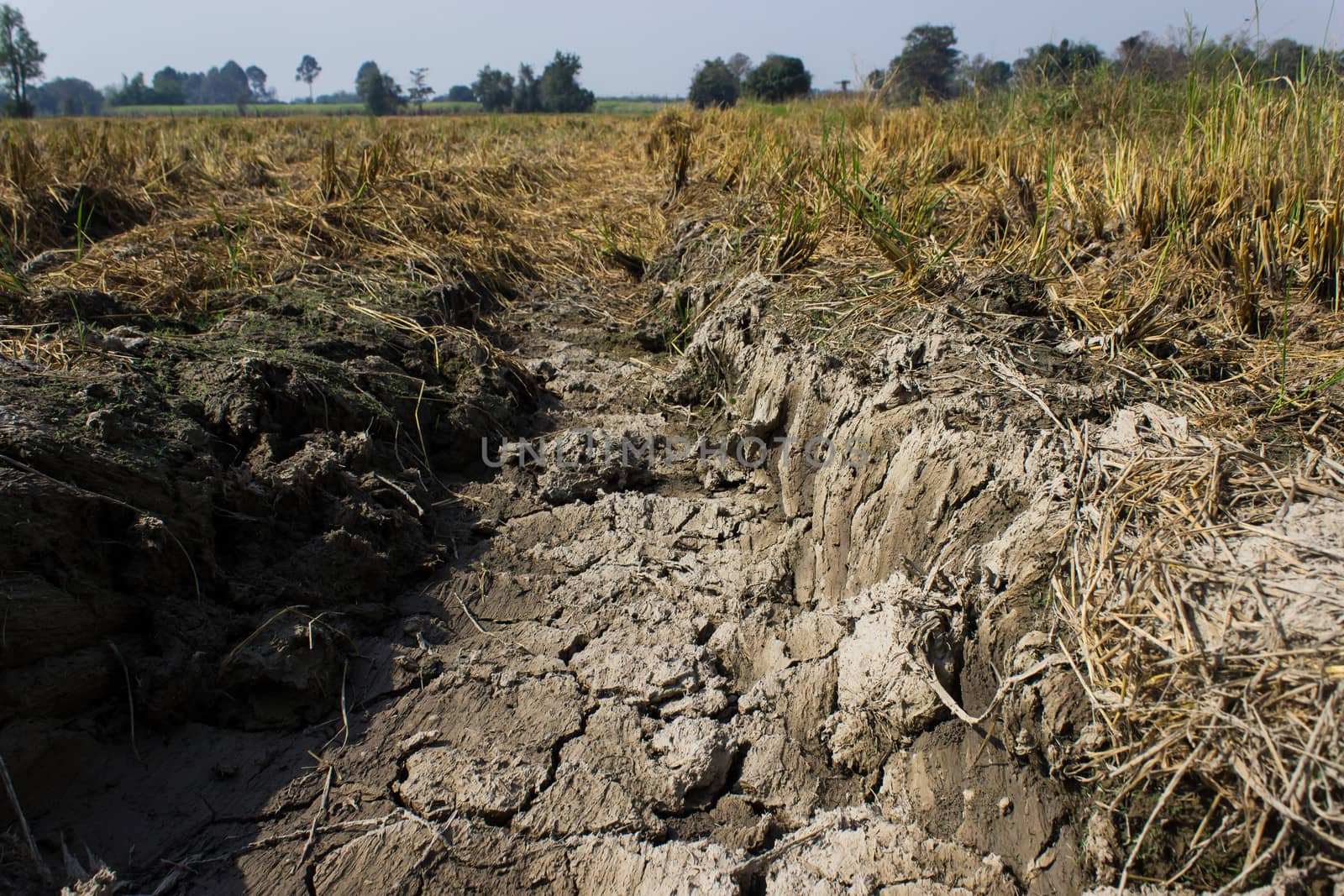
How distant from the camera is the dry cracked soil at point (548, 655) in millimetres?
1542

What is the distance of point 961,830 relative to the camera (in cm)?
152

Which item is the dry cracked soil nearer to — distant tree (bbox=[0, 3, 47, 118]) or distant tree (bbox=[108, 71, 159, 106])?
distant tree (bbox=[0, 3, 47, 118])

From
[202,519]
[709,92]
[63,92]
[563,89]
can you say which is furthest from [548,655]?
[63,92]

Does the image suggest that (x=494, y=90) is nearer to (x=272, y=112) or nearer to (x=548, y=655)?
(x=272, y=112)

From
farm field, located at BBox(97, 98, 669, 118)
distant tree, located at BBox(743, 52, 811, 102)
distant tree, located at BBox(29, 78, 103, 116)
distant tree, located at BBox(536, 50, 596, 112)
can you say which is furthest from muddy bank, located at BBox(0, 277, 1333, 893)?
distant tree, located at BBox(29, 78, 103, 116)

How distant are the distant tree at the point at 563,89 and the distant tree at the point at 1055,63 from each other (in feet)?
132

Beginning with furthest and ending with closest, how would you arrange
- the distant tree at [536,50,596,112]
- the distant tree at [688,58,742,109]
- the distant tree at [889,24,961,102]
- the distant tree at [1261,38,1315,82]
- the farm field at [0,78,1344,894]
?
1. the distant tree at [536,50,596,112]
2. the distant tree at [688,58,742,109]
3. the distant tree at [889,24,961,102]
4. the distant tree at [1261,38,1315,82]
5. the farm field at [0,78,1344,894]

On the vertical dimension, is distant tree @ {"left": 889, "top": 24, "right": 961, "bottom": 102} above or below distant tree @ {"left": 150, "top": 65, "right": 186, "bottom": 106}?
below

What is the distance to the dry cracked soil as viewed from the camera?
5.06ft

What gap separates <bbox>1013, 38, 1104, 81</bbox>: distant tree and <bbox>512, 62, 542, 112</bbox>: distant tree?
134 ft

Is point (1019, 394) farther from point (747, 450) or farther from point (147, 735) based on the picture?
point (147, 735)

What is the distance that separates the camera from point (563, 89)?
45.6 m

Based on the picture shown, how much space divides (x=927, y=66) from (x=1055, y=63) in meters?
2.38

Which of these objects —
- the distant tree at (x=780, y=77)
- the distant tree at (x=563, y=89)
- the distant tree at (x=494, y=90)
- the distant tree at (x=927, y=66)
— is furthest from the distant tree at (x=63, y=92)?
the distant tree at (x=927, y=66)
